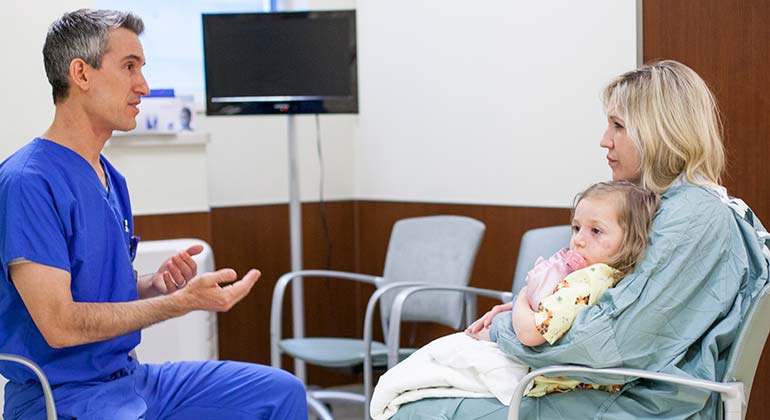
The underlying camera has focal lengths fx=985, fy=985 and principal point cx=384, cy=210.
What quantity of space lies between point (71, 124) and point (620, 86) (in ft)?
4.44

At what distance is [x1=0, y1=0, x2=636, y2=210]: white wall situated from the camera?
3652 millimetres

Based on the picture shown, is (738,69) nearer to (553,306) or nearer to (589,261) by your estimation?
(589,261)

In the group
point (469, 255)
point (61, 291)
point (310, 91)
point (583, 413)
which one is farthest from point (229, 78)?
point (583, 413)

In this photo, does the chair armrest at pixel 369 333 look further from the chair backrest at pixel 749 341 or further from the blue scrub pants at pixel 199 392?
the chair backrest at pixel 749 341

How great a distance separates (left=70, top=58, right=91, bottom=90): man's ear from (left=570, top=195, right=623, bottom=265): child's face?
124 cm

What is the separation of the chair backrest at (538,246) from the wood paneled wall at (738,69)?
0.53 meters

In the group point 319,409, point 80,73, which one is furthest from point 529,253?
point 80,73

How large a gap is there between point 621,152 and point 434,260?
155cm

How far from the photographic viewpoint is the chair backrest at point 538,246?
3.13m

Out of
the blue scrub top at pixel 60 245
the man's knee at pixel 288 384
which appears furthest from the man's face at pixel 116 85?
the man's knee at pixel 288 384

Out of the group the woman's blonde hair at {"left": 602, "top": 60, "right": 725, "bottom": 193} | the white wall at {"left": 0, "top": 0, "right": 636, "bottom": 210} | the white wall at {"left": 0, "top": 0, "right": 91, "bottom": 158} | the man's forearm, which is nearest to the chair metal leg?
the white wall at {"left": 0, "top": 0, "right": 636, "bottom": 210}

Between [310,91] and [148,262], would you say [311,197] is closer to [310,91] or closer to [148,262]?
[310,91]

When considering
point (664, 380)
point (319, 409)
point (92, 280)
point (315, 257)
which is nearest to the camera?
point (664, 380)

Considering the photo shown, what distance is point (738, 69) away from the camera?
2963 millimetres
